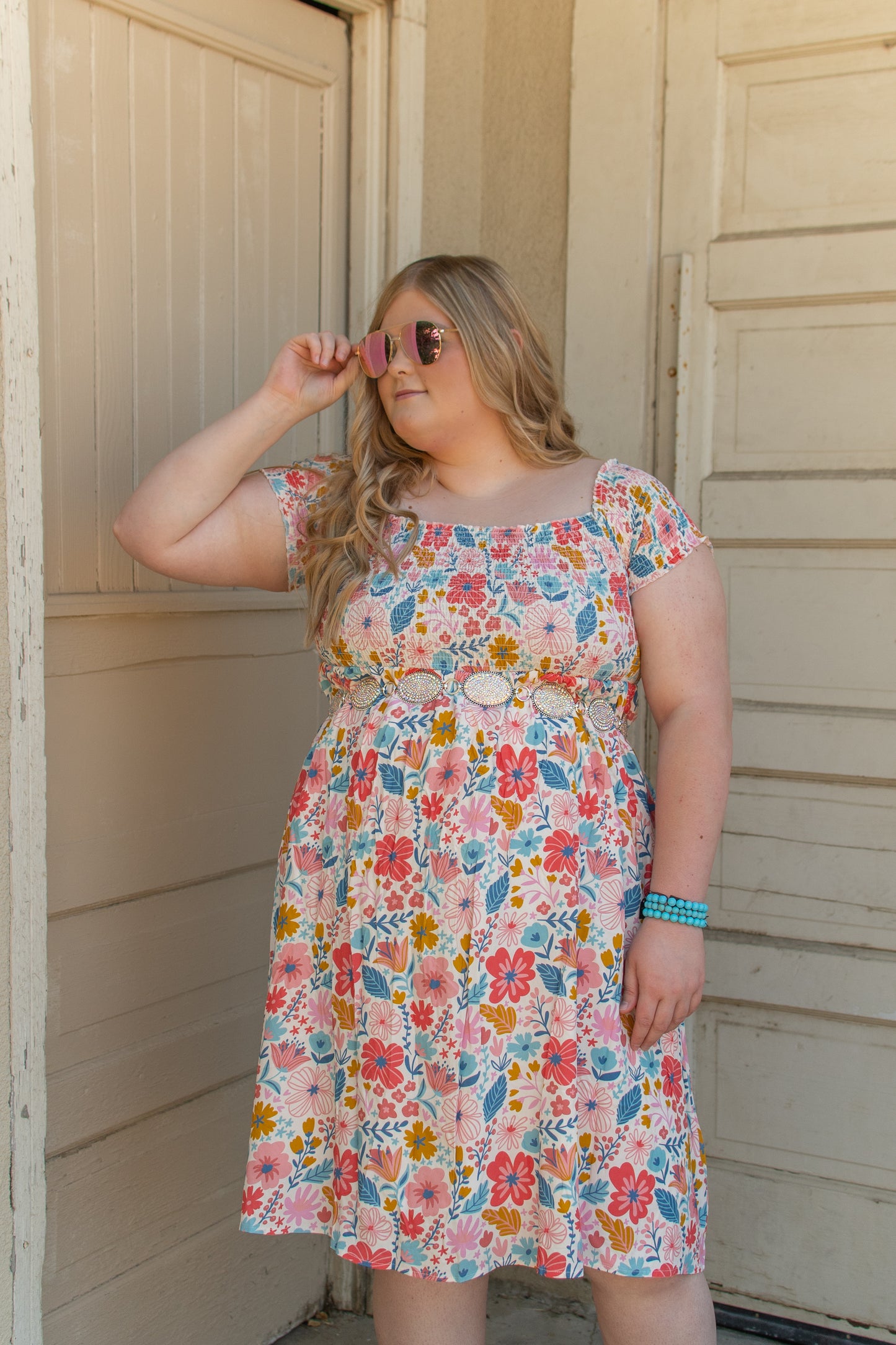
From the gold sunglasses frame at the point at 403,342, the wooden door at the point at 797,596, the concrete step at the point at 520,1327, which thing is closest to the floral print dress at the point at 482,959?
the gold sunglasses frame at the point at 403,342

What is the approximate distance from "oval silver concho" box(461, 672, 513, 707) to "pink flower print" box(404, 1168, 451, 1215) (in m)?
0.65

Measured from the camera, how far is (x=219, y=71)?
224 centimetres

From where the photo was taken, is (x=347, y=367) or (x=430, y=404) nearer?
(x=430, y=404)

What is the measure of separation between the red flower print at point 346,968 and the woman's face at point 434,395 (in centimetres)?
78

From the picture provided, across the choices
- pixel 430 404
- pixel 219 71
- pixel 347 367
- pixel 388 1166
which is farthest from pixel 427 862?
pixel 219 71

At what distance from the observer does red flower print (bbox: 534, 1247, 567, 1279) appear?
5.34ft

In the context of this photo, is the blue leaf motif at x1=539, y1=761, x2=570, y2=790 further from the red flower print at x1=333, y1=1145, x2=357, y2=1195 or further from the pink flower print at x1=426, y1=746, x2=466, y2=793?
the red flower print at x1=333, y1=1145, x2=357, y2=1195

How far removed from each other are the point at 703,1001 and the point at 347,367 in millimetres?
1457

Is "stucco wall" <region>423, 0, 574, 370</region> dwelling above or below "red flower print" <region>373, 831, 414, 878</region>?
above

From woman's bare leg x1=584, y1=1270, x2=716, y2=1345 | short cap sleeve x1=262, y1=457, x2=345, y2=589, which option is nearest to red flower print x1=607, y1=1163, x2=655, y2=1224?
woman's bare leg x1=584, y1=1270, x2=716, y2=1345

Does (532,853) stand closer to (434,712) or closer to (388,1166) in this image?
(434,712)

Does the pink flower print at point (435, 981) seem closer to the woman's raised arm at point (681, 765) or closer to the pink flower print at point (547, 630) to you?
the woman's raised arm at point (681, 765)

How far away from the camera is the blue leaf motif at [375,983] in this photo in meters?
1.72

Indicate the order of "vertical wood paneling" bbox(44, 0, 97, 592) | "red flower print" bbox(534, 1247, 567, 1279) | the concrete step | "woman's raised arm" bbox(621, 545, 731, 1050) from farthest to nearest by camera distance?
the concrete step
"vertical wood paneling" bbox(44, 0, 97, 592)
"woman's raised arm" bbox(621, 545, 731, 1050)
"red flower print" bbox(534, 1247, 567, 1279)
